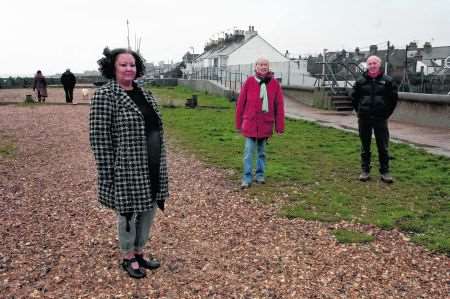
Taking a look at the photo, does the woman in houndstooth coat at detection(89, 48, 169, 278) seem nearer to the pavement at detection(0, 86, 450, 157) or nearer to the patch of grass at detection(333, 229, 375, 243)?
the patch of grass at detection(333, 229, 375, 243)

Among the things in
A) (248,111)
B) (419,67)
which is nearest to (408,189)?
(248,111)

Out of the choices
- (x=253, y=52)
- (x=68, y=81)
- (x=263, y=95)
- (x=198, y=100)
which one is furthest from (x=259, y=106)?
(x=253, y=52)

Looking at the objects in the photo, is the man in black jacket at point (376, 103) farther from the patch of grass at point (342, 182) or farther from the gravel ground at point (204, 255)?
the gravel ground at point (204, 255)

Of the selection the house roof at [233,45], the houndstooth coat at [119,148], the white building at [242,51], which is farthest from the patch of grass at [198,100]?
the house roof at [233,45]

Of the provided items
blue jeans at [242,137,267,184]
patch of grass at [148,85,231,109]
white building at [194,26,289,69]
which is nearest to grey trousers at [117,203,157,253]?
blue jeans at [242,137,267,184]

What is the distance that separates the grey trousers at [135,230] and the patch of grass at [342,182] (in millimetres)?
2191

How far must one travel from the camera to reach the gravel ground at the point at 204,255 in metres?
3.87

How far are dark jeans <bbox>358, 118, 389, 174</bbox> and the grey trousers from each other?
4.28 meters

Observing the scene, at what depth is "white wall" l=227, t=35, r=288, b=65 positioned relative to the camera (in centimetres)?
5862

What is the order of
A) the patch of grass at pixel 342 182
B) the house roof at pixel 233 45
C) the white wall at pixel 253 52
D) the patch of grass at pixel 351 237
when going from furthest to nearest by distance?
1. the house roof at pixel 233 45
2. the white wall at pixel 253 52
3. the patch of grass at pixel 342 182
4. the patch of grass at pixel 351 237

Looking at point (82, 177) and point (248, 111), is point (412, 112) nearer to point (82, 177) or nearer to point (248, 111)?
point (248, 111)

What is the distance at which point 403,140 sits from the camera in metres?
11.3

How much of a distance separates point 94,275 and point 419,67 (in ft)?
55.5

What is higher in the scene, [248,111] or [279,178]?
[248,111]
